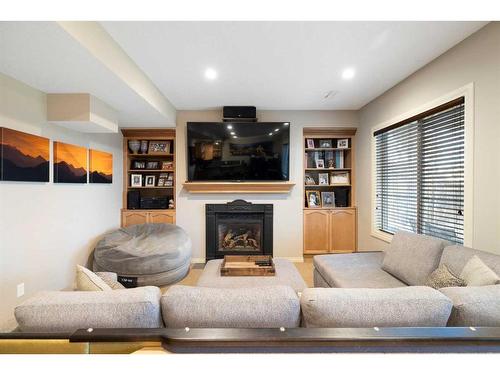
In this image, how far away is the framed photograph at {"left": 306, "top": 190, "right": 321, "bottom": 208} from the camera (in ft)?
13.1

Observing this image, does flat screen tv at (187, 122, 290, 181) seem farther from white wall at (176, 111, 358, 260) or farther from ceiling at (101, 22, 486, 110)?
ceiling at (101, 22, 486, 110)

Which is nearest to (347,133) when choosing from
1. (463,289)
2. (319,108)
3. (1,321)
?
(319,108)

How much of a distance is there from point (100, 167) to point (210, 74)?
6.96 ft

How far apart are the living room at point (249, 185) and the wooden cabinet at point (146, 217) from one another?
0.04 meters

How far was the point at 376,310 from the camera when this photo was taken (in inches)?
36.1

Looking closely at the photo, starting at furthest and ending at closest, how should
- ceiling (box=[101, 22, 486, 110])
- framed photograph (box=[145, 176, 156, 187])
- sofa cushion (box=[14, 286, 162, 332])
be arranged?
framed photograph (box=[145, 176, 156, 187])
ceiling (box=[101, 22, 486, 110])
sofa cushion (box=[14, 286, 162, 332])

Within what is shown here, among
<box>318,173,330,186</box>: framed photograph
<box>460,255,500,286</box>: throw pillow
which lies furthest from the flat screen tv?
<box>460,255,500,286</box>: throw pillow

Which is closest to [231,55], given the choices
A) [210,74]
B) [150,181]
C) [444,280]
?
[210,74]

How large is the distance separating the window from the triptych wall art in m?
3.95

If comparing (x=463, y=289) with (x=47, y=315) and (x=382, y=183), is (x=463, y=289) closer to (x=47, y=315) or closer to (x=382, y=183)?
(x=47, y=315)

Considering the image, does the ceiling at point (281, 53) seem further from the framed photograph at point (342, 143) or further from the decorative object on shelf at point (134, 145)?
the decorative object on shelf at point (134, 145)

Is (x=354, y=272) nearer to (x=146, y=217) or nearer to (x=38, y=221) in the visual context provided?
(x=38, y=221)

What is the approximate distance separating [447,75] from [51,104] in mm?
3969

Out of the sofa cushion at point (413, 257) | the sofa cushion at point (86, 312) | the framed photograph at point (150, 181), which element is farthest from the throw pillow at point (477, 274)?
the framed photograph at point (150, 181)
